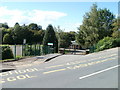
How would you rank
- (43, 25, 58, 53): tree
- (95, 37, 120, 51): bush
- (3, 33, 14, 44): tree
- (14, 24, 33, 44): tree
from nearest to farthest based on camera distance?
(95, 37, 120, 51): bush < (43, 25, 58, 53): tree < (3, 33, 14, 44): tree < (14, 24, 33, 44): tree

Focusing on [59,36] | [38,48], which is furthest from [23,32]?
[38,48]

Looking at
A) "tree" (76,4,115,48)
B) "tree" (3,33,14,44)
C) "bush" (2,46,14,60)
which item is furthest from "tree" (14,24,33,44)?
"bush" (2,46,14,60)

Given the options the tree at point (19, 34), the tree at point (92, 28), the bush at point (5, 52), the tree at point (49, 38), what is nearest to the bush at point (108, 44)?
the tree at point (92, 28)

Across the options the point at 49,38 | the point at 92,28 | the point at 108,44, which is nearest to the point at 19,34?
the point at 49,38

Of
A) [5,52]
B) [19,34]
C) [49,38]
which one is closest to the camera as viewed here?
[5,52]

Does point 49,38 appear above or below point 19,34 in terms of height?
below

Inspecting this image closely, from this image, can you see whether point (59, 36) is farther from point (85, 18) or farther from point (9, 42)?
point (9, 42)

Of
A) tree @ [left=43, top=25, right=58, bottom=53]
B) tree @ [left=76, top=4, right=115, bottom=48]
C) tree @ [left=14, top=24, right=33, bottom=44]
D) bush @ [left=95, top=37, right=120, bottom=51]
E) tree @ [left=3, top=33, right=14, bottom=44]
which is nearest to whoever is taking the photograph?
bush @ [left=95, top=37, right=120, bottom=51]

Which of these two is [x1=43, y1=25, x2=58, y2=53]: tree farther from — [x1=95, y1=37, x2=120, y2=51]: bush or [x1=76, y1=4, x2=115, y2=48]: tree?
[x1=95, y1=37, x2=120, y2=51]: bush

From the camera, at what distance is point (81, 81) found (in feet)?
22.4

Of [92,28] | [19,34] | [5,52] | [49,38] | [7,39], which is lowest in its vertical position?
[5,52]

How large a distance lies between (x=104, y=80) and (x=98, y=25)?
30.4 meters

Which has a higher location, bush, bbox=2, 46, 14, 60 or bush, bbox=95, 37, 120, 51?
bush, bbox=95, 37, 120, 51

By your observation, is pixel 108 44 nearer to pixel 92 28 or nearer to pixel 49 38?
pixel 92 28
